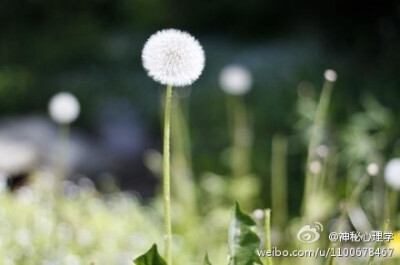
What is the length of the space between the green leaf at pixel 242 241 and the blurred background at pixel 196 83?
7.95ft

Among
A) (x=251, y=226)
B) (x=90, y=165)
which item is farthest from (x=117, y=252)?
(x=90, y=165)

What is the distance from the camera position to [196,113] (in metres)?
5.75

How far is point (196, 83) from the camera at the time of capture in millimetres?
6438

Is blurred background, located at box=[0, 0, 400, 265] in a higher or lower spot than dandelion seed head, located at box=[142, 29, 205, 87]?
lower

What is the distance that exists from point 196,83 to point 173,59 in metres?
5.01

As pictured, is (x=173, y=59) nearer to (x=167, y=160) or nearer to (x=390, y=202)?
(x=167, y=160)

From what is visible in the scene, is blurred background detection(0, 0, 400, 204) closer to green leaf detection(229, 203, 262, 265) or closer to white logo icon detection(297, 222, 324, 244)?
white logo icon detection(297, 222, 324, 244)

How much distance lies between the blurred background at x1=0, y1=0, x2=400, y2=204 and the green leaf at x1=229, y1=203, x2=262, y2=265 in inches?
95.4

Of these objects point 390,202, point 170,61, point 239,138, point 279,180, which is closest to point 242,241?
point 170,61

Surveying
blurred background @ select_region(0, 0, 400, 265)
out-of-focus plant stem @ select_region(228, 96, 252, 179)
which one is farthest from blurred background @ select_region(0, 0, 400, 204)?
out-of-focus plant stem @ select_region(228, 96, 252, 179)

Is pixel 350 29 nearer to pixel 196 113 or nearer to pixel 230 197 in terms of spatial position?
pixel 196 113

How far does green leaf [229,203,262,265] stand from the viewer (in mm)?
1597

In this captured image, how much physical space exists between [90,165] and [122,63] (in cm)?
220

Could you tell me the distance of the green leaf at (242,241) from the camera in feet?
5.24
